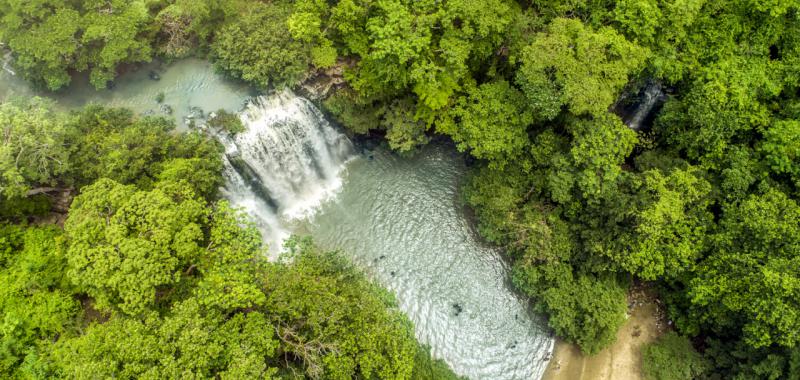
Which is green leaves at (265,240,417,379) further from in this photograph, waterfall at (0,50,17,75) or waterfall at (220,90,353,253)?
waterfall at (0,50,17,75)

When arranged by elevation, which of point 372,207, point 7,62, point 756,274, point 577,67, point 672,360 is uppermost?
point 577,67

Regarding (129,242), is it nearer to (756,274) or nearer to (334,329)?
(334,329)

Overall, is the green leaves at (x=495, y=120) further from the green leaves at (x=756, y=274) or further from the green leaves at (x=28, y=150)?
the green leaves at (x=28, y=150)

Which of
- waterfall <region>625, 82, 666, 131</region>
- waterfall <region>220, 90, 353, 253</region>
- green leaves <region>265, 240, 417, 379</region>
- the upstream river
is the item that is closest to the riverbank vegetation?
waterfall <region>625, 82, 666, 131</region>

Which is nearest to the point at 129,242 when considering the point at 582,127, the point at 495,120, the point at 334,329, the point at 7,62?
the point at 334,329

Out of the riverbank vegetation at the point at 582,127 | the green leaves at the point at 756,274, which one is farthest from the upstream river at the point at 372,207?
the green leaves at the point at 756,274

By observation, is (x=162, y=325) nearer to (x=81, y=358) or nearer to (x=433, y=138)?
(x=81, y=358)
